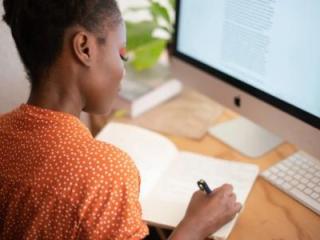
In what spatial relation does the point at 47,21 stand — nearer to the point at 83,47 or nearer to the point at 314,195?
the point at 83,47

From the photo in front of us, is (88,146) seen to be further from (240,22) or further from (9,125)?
(240,22)

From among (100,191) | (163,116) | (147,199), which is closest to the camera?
(100,191)

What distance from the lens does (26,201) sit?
2.18 ft

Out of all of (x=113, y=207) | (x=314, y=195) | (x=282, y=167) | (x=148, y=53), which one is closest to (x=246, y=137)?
(x=282, y=167)

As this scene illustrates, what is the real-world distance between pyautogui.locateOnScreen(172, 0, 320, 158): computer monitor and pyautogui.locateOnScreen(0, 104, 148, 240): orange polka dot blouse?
362 mm

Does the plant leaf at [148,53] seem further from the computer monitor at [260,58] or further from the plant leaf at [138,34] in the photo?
the computer monitor at [260,58]

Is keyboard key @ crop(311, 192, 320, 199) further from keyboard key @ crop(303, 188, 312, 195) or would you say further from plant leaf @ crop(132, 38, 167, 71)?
plant leaf @ crop(132, 38, 167, 71)

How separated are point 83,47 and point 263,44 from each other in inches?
15.3

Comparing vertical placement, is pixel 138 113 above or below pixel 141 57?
below

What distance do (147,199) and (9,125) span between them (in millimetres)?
286

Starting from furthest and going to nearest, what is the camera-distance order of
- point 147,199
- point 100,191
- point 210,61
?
point 210,61 < point 147,199 < point 100,191

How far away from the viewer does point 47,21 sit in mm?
643

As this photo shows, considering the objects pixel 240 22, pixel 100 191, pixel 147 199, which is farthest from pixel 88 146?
pixel 240 22

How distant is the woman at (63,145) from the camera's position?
0.65 metres
